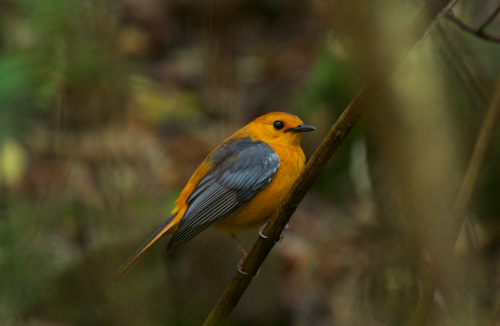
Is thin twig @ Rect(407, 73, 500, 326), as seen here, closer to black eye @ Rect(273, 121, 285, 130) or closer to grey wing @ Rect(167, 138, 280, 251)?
grey wing @ Rect(167, 138, 280, 251)

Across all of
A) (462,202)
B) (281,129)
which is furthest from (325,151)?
(281,129)

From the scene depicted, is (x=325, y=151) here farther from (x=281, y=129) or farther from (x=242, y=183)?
(x=281, y=129)

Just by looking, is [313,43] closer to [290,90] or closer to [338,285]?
[290,90]

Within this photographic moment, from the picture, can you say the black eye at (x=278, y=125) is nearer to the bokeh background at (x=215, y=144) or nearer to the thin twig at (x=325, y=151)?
the bokeh background at (x=215, y=144)

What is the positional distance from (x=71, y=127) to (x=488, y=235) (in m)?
4.51

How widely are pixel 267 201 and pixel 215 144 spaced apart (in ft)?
8.52

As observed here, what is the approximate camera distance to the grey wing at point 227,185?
318cm

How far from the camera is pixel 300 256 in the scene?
231 inches

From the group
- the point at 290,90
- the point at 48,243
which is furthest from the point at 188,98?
the point at 48,243

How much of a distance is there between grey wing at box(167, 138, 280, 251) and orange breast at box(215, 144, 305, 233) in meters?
0.04

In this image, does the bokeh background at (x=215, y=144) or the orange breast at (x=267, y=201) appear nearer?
the bokeh background at (x=215, y=144)

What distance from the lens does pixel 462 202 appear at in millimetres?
1406

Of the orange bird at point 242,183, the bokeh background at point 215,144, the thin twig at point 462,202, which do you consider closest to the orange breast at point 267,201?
the orange bird at point 242,183

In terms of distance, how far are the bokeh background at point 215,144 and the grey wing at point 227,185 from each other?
0.40m
